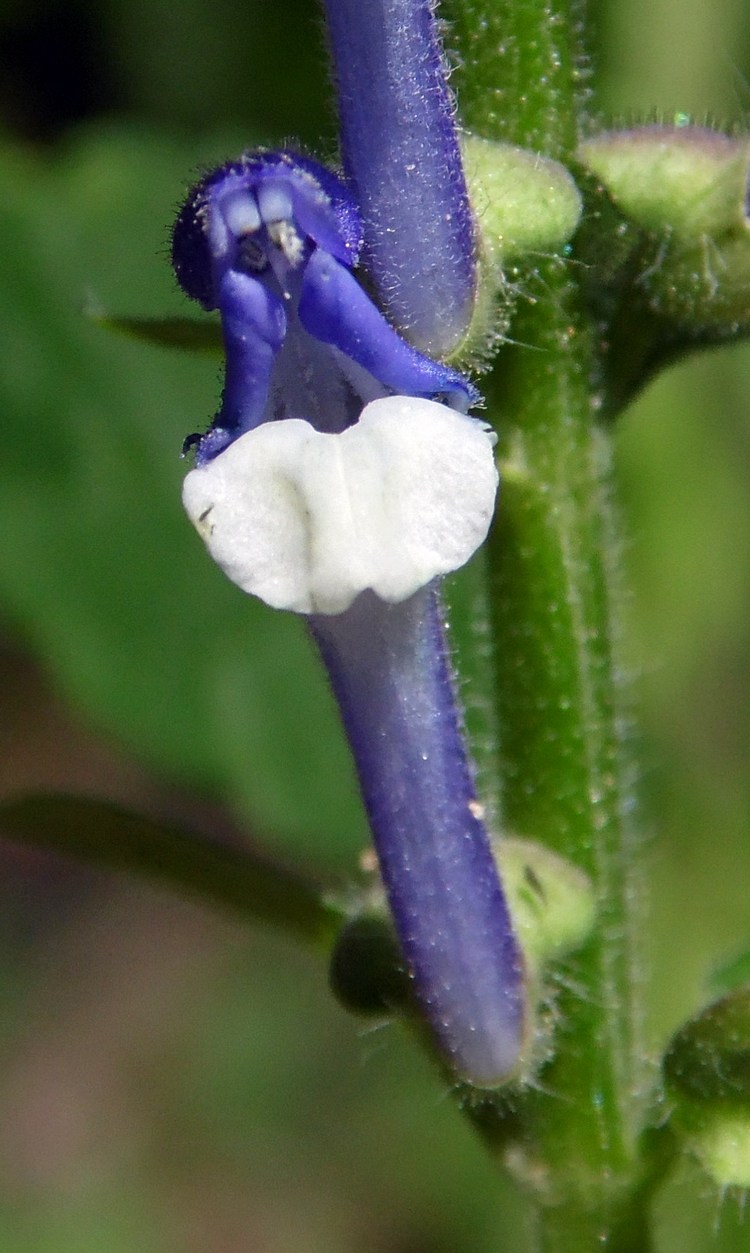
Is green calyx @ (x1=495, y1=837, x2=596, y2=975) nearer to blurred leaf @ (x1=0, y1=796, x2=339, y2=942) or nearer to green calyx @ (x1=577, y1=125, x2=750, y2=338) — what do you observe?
blurred leaf @ (x1=0, y1=796, x2=339, y2=942)

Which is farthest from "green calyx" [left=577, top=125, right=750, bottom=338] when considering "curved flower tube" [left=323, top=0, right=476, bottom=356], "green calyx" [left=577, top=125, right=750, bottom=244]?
"curved flower tube" [left=323, top=0, right=476, bottom=356]

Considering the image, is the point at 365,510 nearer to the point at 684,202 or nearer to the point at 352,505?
the point at 352,505

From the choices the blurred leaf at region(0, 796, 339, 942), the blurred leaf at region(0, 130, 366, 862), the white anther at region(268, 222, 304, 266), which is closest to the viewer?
the white anther at region(268, 222, 304, 266)

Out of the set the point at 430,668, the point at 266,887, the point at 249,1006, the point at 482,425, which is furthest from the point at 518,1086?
the point at 249,1006

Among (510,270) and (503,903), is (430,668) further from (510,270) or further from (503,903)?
(510,270)

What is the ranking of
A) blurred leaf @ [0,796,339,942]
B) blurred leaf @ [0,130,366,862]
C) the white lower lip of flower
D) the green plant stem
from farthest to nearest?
blurred leaf @ [0,130,366,862] < blurred leaf @ [0,796,339,942] < the green plant stem < the white lower lip of flower

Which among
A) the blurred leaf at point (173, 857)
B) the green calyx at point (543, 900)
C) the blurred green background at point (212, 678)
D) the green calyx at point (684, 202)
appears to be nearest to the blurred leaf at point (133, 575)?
the blurred green background at point (212, 678)

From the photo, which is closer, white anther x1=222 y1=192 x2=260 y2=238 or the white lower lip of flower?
the white lower lip of flower

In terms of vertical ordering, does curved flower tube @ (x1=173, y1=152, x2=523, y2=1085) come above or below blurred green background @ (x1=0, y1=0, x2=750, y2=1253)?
above
